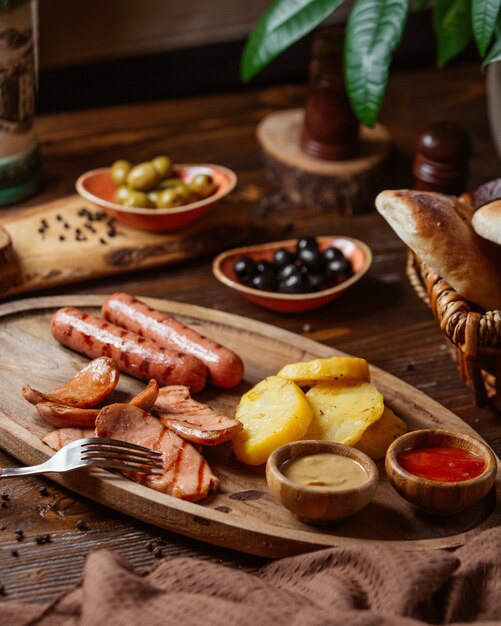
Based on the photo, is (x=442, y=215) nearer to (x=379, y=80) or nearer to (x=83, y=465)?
(x=379, y=80)

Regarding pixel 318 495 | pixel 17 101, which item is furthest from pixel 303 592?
pixel 17 101

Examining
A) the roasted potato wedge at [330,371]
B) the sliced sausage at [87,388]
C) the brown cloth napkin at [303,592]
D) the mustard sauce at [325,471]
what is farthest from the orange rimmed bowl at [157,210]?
the brown cloth napkin at [303,592]

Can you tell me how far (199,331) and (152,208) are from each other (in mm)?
631

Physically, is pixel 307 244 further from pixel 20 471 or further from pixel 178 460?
pixel 20 471

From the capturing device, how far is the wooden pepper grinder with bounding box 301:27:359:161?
3020 millimetres

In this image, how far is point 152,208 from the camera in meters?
2.77

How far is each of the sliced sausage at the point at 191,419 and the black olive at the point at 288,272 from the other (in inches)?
26.2

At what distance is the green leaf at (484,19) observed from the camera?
91.1 inches

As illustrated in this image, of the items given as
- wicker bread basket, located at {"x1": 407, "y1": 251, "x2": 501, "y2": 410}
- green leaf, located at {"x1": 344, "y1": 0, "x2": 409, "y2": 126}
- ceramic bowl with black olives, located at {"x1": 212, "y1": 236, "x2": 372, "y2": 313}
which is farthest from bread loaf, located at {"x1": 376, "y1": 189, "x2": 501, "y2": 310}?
green leaf, located at {"x1": 344, "y1": 0, "x2": 409, "y2": 126}

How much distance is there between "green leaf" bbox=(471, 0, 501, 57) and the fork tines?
1361 mm

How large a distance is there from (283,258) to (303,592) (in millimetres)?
1220

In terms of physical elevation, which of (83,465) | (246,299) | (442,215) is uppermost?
(442,215)

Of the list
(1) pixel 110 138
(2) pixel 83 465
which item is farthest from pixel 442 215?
(1) pixel 110 138

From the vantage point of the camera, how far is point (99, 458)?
1685 millimetres
